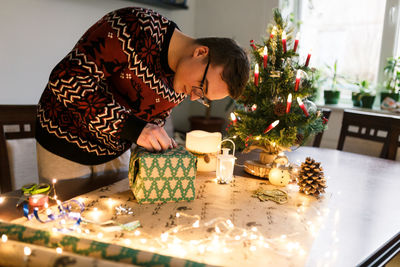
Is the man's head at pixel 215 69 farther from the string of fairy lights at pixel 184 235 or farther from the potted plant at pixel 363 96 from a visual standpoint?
the potted plant at pixel 363 96

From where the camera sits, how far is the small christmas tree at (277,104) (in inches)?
48.9

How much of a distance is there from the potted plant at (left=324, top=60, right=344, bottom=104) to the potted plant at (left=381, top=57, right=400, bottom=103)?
0.39m

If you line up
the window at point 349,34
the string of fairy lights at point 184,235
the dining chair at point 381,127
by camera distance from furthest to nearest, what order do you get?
the window at point 349,34 < the dining chair at point 381,127 < the string of fairy lights at point 184,235

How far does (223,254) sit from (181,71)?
60 centimetres

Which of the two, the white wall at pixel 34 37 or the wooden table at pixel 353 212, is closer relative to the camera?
the wooden table at pixel 353 212

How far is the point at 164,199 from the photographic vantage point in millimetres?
1044

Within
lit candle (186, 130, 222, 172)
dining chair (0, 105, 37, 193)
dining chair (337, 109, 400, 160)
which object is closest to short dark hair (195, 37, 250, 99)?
lit candle (186, 130, 222, 172)

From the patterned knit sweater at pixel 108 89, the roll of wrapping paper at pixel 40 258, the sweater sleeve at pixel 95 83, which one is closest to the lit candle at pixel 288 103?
the patterned knit sweater at pixel 108 89

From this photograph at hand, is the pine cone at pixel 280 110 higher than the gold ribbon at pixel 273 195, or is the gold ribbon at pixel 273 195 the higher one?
the pine cone at pixel 280 110

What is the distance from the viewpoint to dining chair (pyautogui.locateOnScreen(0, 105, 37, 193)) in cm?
149

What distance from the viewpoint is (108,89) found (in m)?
1.13

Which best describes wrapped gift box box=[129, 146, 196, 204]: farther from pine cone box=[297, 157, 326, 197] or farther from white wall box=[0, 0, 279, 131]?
white wall box=[0, 0, 279, 131]

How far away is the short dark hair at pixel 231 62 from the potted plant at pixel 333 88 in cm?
237

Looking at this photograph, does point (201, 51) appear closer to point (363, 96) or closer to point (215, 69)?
point (215, 69)
